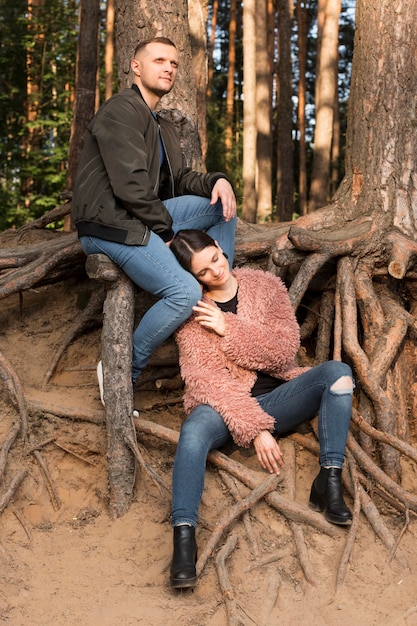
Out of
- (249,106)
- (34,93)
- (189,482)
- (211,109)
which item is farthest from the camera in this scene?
(211,109)

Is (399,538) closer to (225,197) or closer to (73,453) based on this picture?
(73,453)

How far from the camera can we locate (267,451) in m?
4.19

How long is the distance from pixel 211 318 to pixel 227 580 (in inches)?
54.8

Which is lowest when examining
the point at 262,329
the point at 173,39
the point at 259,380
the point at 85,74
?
the point at 259,380

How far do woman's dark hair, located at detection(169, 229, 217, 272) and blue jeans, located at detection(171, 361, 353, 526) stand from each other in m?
0.83

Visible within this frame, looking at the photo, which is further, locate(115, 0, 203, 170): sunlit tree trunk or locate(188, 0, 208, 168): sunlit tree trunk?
locate(188, 0, 208, 168): sunlit tree trunk

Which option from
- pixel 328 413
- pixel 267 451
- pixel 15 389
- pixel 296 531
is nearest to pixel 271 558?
pixel 296 531

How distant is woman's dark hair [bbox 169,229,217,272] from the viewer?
169 inches

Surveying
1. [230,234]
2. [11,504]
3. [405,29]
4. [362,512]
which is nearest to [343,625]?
[362,512]

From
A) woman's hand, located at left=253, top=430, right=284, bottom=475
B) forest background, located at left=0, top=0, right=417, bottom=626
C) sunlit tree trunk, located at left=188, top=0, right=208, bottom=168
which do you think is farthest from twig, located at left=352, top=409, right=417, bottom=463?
sunlit tree trunk, located at left=188, top=0, right=208, bottom=168

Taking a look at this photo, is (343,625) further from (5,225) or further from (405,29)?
(5,225)

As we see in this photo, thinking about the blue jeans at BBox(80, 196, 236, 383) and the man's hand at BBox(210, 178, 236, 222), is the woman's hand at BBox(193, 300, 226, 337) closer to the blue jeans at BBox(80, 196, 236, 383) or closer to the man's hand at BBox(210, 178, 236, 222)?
the blue jeans at BBox(80, 196, 236, 383)

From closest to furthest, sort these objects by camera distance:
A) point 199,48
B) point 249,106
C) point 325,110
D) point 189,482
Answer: point 189,482
point 199,48
point 325,110
point 249,106

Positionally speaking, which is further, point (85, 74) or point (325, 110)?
point (325, 110)
